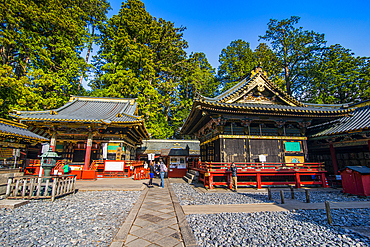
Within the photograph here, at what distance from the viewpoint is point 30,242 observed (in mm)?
3461

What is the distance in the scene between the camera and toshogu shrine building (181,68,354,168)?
11.6m

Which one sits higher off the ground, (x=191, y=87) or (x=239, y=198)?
(x=191, y=87)

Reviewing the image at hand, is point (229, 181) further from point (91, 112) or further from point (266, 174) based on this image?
point (91, 112)

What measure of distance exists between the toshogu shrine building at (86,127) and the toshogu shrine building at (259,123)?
20.3ft

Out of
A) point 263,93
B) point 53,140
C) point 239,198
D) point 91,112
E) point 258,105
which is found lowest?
point 239,198

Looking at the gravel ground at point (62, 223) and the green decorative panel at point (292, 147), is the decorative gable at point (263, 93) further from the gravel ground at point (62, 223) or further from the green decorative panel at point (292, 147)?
the gravel ground at point (62, 223)

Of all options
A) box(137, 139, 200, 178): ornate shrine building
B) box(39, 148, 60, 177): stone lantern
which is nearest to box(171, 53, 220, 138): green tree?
box(137, 139, 200, 178): ornate shrine building

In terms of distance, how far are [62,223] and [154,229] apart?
2445mm

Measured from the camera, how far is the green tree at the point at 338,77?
21.0 meters

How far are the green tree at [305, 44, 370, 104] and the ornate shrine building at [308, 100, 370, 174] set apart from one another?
1081 cm

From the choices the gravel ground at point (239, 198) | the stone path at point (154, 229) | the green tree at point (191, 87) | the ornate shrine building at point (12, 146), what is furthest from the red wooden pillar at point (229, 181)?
the green tree at point (191, 87)

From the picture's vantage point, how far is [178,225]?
461cm

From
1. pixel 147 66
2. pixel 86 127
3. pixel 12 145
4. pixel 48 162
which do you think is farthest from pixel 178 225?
pixel 147 66

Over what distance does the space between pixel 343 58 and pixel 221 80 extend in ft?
57.8
